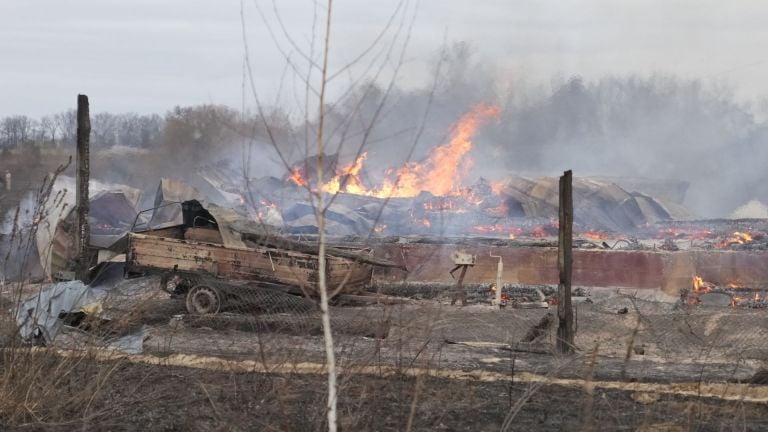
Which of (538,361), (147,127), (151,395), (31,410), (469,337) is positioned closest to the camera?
(31,410)

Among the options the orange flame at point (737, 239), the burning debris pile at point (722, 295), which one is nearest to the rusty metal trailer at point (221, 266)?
the burning debris pile at point (722, 295)

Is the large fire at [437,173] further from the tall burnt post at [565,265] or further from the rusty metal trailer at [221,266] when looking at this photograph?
the tall burnt post at [565,265]

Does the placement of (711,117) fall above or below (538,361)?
above

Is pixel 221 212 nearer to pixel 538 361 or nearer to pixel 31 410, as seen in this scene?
pixel 538 361

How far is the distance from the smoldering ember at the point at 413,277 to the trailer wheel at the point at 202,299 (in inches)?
1.9

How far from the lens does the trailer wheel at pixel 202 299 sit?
41.1 ft

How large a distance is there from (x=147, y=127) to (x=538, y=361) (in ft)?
223

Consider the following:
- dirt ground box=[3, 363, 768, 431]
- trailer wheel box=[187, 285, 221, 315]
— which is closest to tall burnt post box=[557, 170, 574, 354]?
dirt ground box=[3, 363, 768, 431]

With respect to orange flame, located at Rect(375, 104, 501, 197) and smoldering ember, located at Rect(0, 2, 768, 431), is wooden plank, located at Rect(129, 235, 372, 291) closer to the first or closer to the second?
smoldering ember, located at Rect(0, 2, 768, 431)

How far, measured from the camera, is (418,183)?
30594mm

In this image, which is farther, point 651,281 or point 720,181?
point 720,181

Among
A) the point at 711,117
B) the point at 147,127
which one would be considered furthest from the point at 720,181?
the point at 147,127

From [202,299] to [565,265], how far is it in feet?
21.0

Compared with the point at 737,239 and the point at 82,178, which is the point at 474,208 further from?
the point at 82,178
